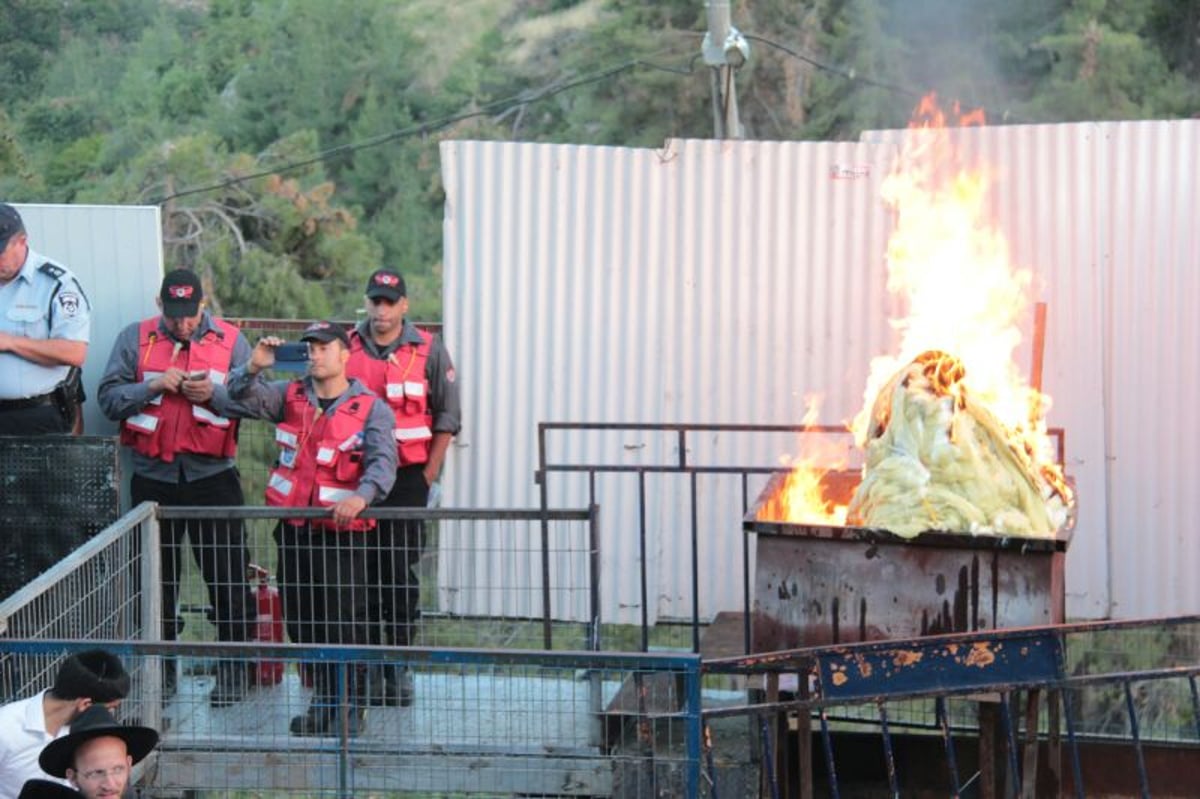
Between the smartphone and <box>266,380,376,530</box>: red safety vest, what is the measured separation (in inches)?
19.7

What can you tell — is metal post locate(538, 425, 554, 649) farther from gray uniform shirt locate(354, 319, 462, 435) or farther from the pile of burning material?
the pile of burning material

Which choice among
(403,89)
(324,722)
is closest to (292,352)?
(324,722)

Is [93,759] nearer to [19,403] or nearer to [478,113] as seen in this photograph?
[19,403]

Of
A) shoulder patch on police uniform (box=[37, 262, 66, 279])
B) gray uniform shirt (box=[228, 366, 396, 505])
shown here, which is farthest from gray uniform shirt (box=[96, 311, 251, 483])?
shoulder patch on police uniform (box=[37, 262, 66, 279])

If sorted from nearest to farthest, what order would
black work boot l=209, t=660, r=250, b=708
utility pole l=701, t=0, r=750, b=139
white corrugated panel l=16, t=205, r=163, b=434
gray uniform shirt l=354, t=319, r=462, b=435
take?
black work boot l=209, t=660, r=250, b=708 → gray uniform shirt l=354, t=319, r=462, b=435 → white corrugated panel l=16, t=205, r=163, b=434 → utility pole l=701, t=0, r=750, b=139

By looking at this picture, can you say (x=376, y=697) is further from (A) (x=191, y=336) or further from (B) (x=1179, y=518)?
(B) (x=1179, y=518)

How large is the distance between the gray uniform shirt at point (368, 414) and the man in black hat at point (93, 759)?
3329 millimetres

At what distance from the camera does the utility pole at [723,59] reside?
15.3 metres

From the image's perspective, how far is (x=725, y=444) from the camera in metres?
11.1

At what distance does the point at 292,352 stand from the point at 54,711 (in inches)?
143

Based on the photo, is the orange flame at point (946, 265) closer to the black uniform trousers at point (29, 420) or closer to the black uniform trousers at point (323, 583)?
the black uniform trousers at point (323, 583)

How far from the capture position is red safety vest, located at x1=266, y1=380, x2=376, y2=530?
9578 millimetres

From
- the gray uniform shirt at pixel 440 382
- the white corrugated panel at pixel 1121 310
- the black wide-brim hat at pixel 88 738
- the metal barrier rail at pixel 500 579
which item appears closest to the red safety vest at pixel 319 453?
the gray uniform shirt at pixel 440 382

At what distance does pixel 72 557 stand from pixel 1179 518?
5925 mm
